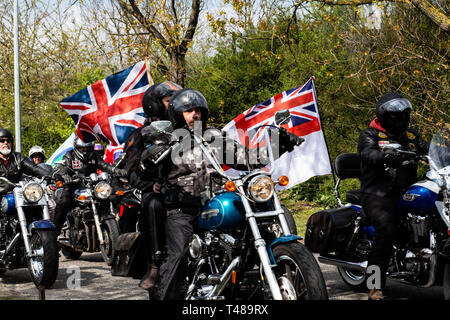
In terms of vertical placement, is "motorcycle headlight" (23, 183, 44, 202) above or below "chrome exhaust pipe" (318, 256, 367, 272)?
above

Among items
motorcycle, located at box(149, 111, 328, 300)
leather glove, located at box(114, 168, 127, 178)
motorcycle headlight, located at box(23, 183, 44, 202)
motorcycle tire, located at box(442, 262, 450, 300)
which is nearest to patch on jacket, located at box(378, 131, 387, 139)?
motorcycle tire, located at box(442, 262, 450, 300)

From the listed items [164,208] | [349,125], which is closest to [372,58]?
[349,125]

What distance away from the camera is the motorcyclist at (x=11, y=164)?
762 centimetres

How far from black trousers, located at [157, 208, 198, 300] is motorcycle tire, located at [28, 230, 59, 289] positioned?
2283 millimetres

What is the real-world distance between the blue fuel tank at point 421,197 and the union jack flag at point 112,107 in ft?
19.5

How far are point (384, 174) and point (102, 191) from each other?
4.84 meters

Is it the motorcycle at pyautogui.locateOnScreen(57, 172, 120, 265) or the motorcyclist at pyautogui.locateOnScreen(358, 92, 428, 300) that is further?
the motorcycle at pyautogui.locateOnScreen(57, 172, 120, 265)

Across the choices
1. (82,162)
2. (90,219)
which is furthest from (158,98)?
(82,162)

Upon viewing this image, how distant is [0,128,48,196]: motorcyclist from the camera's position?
7621mm

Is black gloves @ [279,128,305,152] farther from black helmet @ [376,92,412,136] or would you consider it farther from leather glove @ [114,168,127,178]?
leather glove @ [114,168,127,178]

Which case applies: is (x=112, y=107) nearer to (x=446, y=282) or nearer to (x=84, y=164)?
(x=84, y=164)

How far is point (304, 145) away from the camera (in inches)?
393

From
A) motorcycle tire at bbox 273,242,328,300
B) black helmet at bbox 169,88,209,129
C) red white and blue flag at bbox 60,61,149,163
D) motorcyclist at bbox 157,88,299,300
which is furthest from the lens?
red white and blue flag at bbox 60,61,149,163
